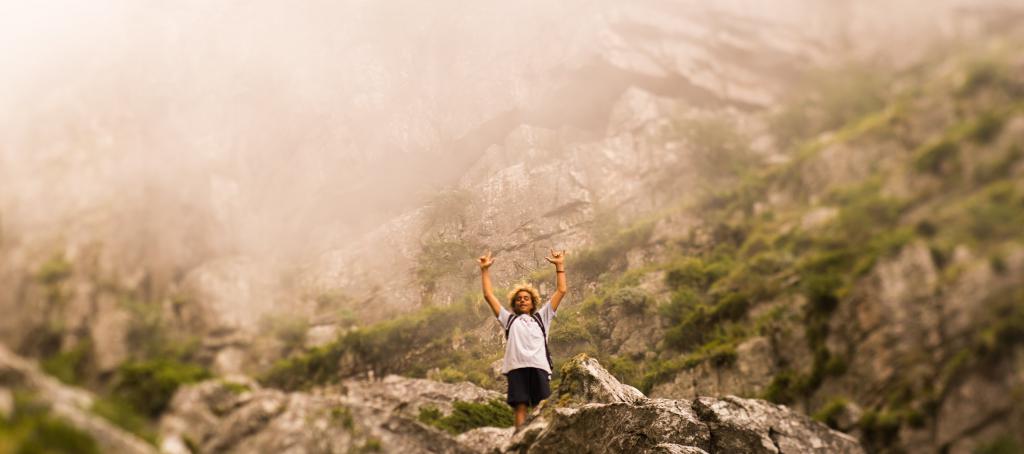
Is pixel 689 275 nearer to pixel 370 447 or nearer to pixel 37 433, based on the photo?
pixel 370 447

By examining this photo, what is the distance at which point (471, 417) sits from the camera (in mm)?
10195

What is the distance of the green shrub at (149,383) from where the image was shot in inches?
264

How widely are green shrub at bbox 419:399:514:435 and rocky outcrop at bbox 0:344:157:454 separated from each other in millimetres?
4948

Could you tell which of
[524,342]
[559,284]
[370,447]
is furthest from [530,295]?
[370,447]

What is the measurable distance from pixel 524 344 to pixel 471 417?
9.30ft

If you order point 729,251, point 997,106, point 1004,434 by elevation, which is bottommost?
point 1004,434

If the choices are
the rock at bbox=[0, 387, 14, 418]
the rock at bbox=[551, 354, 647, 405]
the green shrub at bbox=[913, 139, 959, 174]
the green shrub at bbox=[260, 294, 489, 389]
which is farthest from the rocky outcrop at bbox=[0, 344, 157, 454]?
the green shrub at bbox=[913, 139, 959, 174]

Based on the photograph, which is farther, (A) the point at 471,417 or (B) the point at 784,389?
(B) the point at 784,389

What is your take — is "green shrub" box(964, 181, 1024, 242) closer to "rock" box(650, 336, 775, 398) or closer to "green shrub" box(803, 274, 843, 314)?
"green shrub" box(803, 274, 843, 314)

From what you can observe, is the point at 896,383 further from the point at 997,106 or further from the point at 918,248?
the point at 997,106

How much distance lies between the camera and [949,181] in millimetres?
26219

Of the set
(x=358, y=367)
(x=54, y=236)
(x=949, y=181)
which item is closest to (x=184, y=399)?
(x=54, y=236)

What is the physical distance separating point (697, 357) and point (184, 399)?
13377mm

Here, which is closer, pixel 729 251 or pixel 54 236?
pixel 54 236
